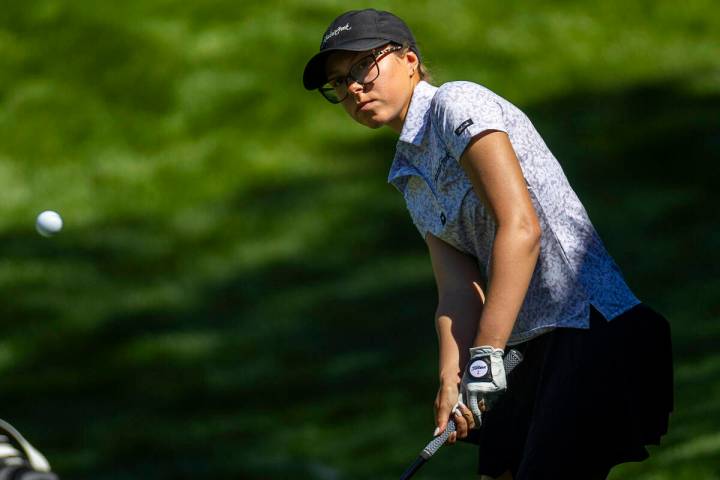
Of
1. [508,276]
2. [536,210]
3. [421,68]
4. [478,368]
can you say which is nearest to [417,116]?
[421,68]

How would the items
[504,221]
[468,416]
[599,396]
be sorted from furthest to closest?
[468,416] → [599,396] → [504,221]

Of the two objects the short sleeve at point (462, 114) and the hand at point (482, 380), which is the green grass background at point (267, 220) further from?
the short sleeve at point (462, 114)

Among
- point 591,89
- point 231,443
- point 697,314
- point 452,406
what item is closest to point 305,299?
point 231,443

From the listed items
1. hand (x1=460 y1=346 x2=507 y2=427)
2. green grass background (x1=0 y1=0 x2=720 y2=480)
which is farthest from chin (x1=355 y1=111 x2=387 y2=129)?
green grass background (x1=0 y1=0 x2=720 y2=480)

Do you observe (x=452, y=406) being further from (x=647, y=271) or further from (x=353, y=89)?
(x=647, y=271)

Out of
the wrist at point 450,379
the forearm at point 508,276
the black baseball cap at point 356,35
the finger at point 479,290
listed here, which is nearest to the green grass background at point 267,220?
the finger at point 479,290

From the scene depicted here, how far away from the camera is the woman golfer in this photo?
3.19m

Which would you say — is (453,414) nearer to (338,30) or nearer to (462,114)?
(462,114)

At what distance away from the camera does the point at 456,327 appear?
362 centimetres

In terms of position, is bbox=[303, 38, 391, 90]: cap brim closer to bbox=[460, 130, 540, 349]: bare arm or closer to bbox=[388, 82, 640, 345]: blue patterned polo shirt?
bbox=[388, 82, 640, 345]: blue patterned polo shirt

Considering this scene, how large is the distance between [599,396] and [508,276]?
0.36 meters

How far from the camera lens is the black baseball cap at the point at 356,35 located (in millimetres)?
3402

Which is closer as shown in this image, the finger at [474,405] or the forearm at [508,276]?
the forearm at [508,276]

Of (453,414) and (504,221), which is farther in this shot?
(453,414)
